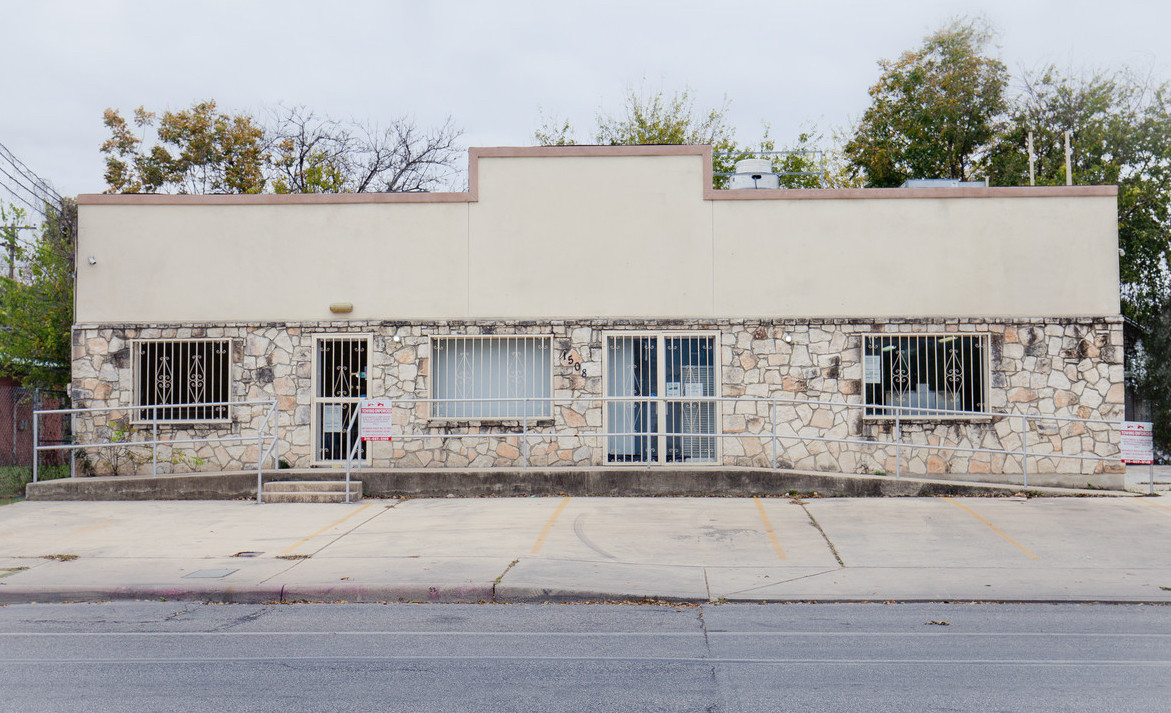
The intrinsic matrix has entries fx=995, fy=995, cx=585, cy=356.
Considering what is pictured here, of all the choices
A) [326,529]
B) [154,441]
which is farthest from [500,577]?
[154,441]

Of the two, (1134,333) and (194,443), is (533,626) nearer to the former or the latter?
(194,443)

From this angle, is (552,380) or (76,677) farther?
(552,380)

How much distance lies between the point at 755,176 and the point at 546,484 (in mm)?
7384

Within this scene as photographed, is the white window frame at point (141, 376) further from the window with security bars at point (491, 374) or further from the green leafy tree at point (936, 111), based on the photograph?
the green leafy tree at point (936, 111)

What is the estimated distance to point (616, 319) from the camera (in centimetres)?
1658

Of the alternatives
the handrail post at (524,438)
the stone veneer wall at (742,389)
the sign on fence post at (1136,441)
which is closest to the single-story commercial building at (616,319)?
the stone veneer wall at (742,389)

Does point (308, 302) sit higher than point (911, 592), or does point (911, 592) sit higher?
point (308, 302)

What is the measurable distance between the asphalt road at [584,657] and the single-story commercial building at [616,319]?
7622 mm

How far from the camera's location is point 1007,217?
16.4 metres

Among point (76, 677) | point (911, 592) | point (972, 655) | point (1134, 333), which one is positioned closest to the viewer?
point (76, 677)

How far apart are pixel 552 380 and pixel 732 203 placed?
420 centimetres

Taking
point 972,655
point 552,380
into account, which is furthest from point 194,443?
point 972,655

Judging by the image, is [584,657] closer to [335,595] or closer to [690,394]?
[335,595]

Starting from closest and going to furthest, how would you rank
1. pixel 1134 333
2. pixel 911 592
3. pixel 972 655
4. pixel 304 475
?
pixel 972 655 → pixel 911 592 → pixel 304 475 → pixel 1134 333
